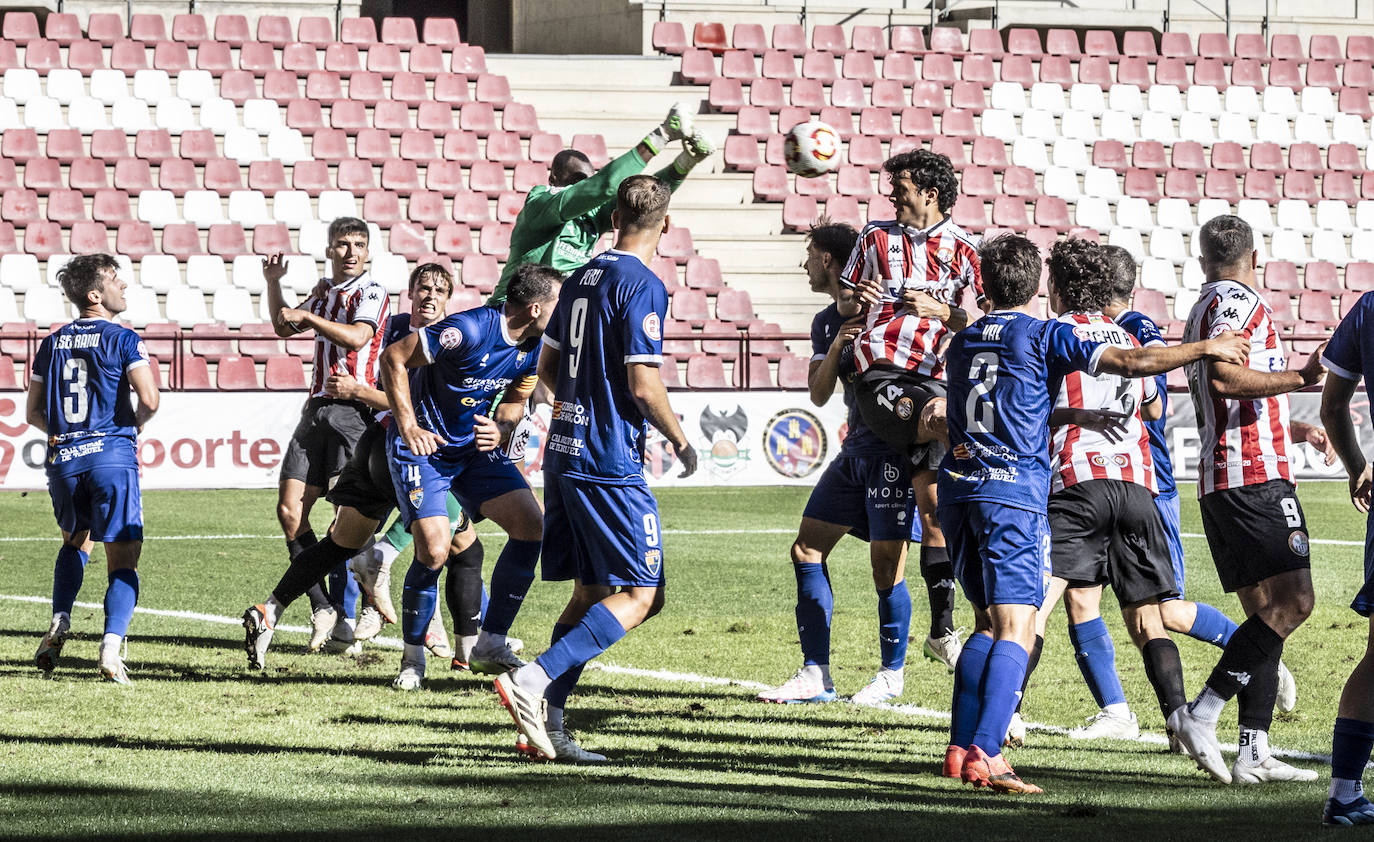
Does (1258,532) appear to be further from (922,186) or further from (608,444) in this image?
(608,444)

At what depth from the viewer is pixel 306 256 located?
20.7m

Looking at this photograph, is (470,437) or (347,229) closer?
(470,437)

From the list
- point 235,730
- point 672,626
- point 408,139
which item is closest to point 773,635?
point 672,626

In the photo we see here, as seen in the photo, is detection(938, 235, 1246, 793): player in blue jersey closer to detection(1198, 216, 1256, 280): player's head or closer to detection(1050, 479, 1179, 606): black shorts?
detection(1198, 216, 1256, 280): player's head

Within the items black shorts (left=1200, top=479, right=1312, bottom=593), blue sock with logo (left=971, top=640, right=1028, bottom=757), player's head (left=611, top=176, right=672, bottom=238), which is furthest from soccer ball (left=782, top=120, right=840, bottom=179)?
blue sock with logo (left=971, top=640, right=1028, bottom=757)

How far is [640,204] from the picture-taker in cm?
606

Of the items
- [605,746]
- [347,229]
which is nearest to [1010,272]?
[605,746]

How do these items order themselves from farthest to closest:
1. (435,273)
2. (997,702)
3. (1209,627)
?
(435,273), (1209,627), (997,702)

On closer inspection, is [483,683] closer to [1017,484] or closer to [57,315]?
[1017,484]

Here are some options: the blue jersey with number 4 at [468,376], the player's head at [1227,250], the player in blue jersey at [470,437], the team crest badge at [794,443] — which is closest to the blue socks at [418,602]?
the player in blue jersey at [470,437]

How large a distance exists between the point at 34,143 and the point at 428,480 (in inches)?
634

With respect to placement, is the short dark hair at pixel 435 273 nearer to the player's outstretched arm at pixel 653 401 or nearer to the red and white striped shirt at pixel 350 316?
the red and white striped shirt at pixel 350 316

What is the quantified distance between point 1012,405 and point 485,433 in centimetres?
282

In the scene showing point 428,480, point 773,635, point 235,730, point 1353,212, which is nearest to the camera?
point 235,730
